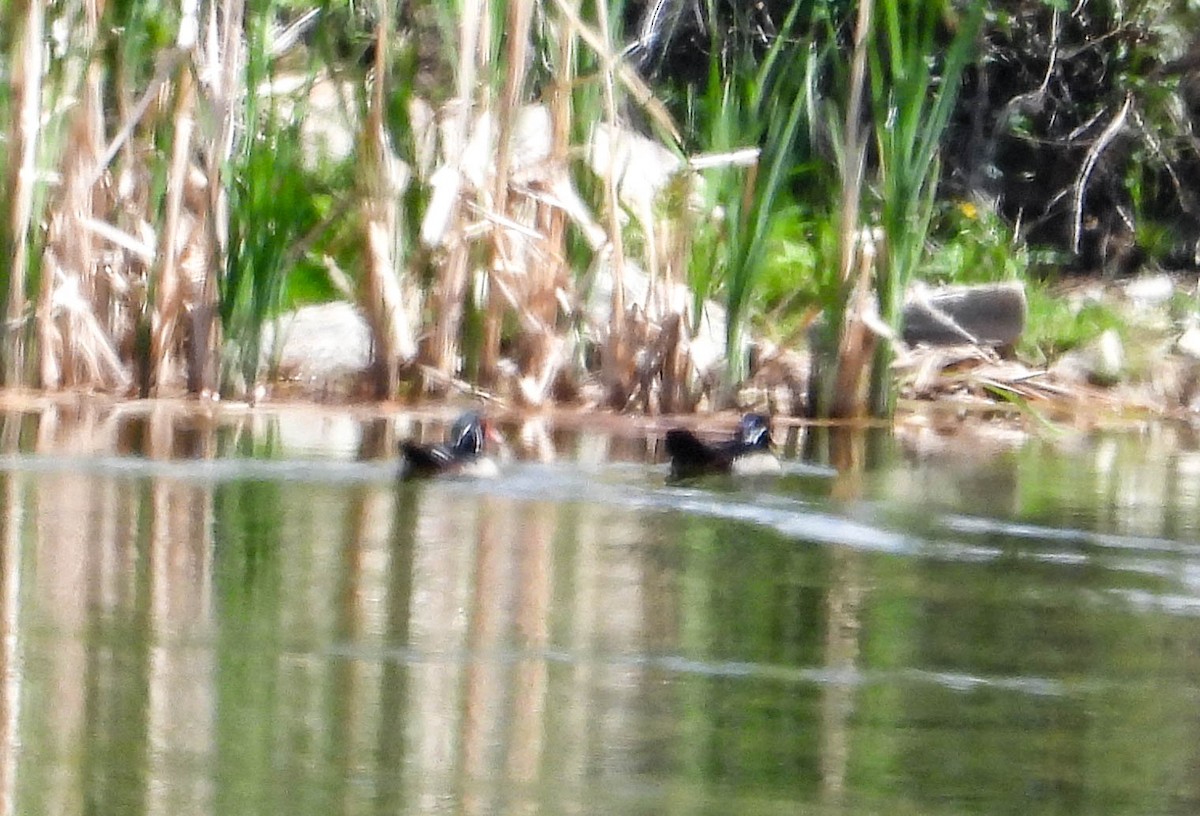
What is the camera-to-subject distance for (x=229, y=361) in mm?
7969

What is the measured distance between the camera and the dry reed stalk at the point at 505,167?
25.2 feet

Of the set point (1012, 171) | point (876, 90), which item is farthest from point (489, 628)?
point (1012, 171)

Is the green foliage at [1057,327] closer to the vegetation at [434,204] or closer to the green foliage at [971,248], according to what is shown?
the green foliage at [971,248]

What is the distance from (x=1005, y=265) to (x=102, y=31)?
5.36 meters

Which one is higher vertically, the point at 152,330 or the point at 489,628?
the point at 152,330

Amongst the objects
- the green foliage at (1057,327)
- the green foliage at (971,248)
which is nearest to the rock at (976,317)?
the green foliage at (1057,327)

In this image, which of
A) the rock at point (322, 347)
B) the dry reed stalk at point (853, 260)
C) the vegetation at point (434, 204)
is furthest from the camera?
the rock at point (322, 347)

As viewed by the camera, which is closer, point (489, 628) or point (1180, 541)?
point (489, 628)

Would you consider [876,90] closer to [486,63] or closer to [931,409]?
[486,63]

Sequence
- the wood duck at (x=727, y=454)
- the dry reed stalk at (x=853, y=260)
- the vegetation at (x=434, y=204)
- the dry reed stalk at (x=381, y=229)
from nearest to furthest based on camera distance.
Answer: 1. the wood duck at (x=727, y=454)
2. the dry reed stalk at (x=853, y=260)
3. the vegetation at (x=434, y=204)
4. the dry reed stalk at (x=381, y=229)

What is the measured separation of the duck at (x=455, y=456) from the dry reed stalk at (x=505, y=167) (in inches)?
61.7

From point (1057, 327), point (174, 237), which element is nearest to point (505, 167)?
point (174, 237)

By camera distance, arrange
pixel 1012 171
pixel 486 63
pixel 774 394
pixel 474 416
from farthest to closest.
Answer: pixel 1012 171 → pixel 774 394 → pixel 486 63 → pixel 474 416

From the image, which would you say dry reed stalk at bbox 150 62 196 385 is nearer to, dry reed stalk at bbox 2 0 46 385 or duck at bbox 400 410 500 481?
dry reed stalk at bbox 2 0 46 385
